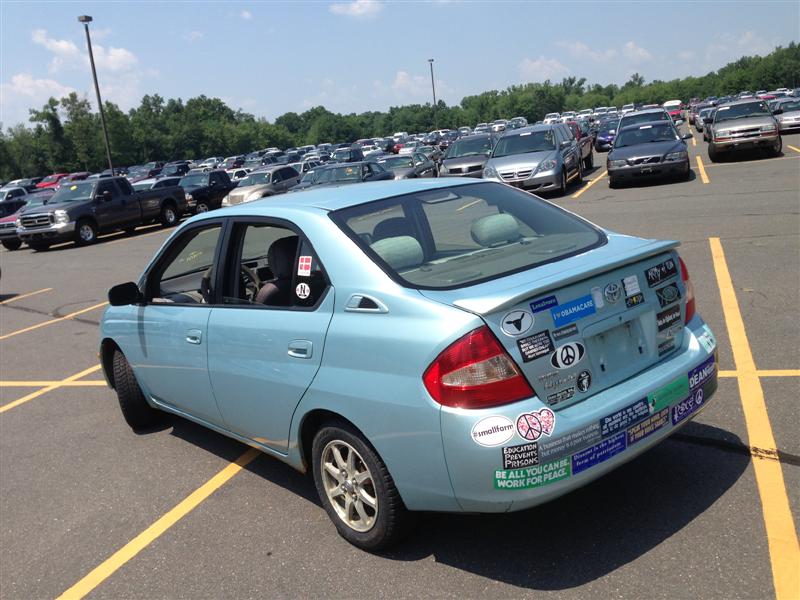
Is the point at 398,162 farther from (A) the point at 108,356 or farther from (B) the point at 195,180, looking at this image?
(A) the point at 108,356

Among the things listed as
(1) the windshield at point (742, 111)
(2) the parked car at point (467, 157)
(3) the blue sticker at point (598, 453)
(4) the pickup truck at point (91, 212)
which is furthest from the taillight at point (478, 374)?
(4) the pickup truck at point (91, 212)

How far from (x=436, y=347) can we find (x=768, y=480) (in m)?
1.97

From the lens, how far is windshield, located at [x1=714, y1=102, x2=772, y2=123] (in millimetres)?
21466

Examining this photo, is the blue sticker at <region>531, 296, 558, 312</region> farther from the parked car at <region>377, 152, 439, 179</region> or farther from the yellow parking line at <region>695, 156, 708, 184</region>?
the parked car at <region>377, 152, 439, 179</region>

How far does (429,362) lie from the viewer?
2969 millimetres

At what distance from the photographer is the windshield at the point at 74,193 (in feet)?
79.2

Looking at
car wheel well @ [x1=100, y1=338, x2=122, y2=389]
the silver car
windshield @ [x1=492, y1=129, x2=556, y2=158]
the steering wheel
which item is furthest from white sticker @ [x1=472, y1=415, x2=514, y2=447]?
windshield @ [x1=492, y1=129, x2=556, y2=158]

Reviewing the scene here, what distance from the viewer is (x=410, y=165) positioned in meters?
24.7

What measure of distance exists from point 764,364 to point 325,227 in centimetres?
352

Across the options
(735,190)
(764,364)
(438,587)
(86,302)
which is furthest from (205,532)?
(735,190)

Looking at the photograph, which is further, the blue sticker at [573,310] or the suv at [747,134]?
the suv at [747,134]

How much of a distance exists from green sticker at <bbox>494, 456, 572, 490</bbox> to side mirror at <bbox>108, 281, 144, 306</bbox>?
10.2ft

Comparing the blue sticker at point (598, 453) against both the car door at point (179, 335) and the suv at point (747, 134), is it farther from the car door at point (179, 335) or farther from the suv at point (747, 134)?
the suv at point (747, 134)

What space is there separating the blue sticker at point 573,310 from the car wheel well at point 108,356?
150 inches
